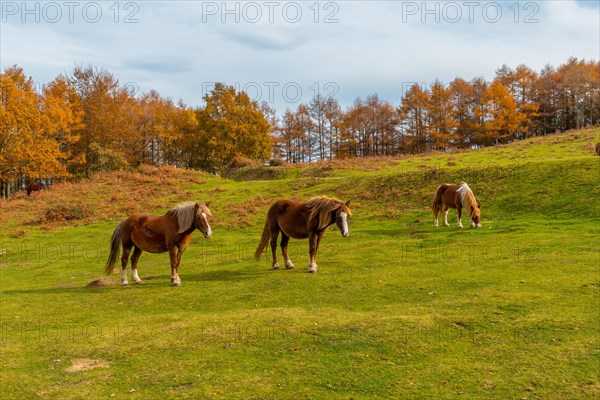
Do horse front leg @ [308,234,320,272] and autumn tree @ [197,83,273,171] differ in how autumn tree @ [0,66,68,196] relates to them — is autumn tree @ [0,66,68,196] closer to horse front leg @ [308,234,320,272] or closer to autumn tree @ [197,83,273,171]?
autumn tree @ [197,83,273,171]

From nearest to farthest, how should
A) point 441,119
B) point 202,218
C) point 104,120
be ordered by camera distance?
point 202,218 → point 104,120 → point 441,119

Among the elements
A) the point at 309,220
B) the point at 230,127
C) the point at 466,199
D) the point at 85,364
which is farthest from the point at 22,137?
the point at 85,364

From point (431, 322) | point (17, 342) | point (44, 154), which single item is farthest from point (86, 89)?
point (431, 322)

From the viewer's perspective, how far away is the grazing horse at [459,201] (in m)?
19.8

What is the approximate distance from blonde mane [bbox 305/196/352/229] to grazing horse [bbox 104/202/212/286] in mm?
3204

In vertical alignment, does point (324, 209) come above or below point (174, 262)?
above

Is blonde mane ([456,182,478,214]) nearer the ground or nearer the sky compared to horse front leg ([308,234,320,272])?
nearer the sky

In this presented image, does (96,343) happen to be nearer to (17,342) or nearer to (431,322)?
(17,342)

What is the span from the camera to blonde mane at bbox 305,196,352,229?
13.2 meters

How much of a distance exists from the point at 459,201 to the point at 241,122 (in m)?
45.4

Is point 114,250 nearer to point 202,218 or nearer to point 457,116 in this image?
point 202,218

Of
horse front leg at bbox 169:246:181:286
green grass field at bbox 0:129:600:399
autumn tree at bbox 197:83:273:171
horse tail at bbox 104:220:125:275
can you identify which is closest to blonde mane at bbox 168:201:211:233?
horse front leg at bbox 169:246:181:286

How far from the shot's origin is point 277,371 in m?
6.67

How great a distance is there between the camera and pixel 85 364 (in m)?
7.32
